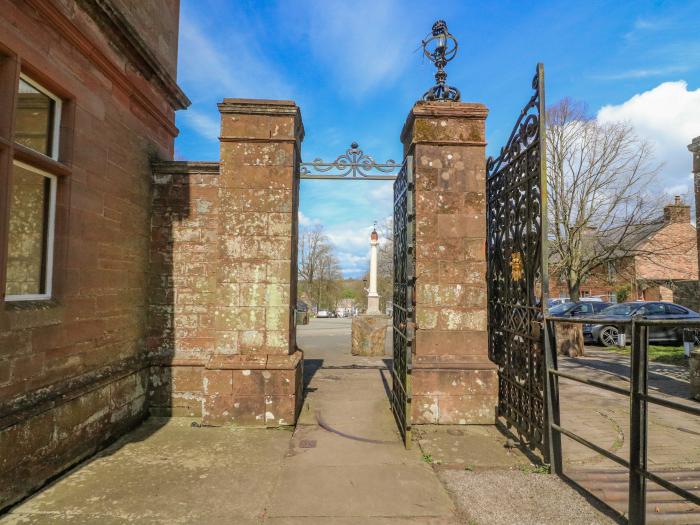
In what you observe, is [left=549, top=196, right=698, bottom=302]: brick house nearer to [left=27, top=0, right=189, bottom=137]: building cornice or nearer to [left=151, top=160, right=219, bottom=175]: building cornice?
[left=151, top=160, right=219, bottom=175]: building cornice

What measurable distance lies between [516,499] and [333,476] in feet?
5.09

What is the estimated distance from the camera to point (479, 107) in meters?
4.85

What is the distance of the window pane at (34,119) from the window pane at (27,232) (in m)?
0.27

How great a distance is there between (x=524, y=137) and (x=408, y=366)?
2.81 meters

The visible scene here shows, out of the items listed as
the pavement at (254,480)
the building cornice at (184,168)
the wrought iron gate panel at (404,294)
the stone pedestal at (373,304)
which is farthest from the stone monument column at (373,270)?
the building cornice at (184,168)

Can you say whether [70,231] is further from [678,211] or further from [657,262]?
[678,211]

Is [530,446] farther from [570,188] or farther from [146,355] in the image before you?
[570,188]

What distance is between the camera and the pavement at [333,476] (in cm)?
280

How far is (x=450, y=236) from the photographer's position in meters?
4.79

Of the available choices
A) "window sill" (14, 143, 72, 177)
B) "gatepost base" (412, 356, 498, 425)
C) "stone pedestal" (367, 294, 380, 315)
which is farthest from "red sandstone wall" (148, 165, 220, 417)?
"stone pedestal" (367, 294, 380, 315)

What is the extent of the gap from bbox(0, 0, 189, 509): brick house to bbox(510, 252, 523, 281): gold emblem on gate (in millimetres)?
4677

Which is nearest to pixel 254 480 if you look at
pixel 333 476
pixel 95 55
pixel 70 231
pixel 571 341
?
pixel 333 476

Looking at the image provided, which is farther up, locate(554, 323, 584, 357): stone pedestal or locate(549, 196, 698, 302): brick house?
locate(549, 196, 698, 302): brick house

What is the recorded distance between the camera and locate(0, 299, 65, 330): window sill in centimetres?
293
